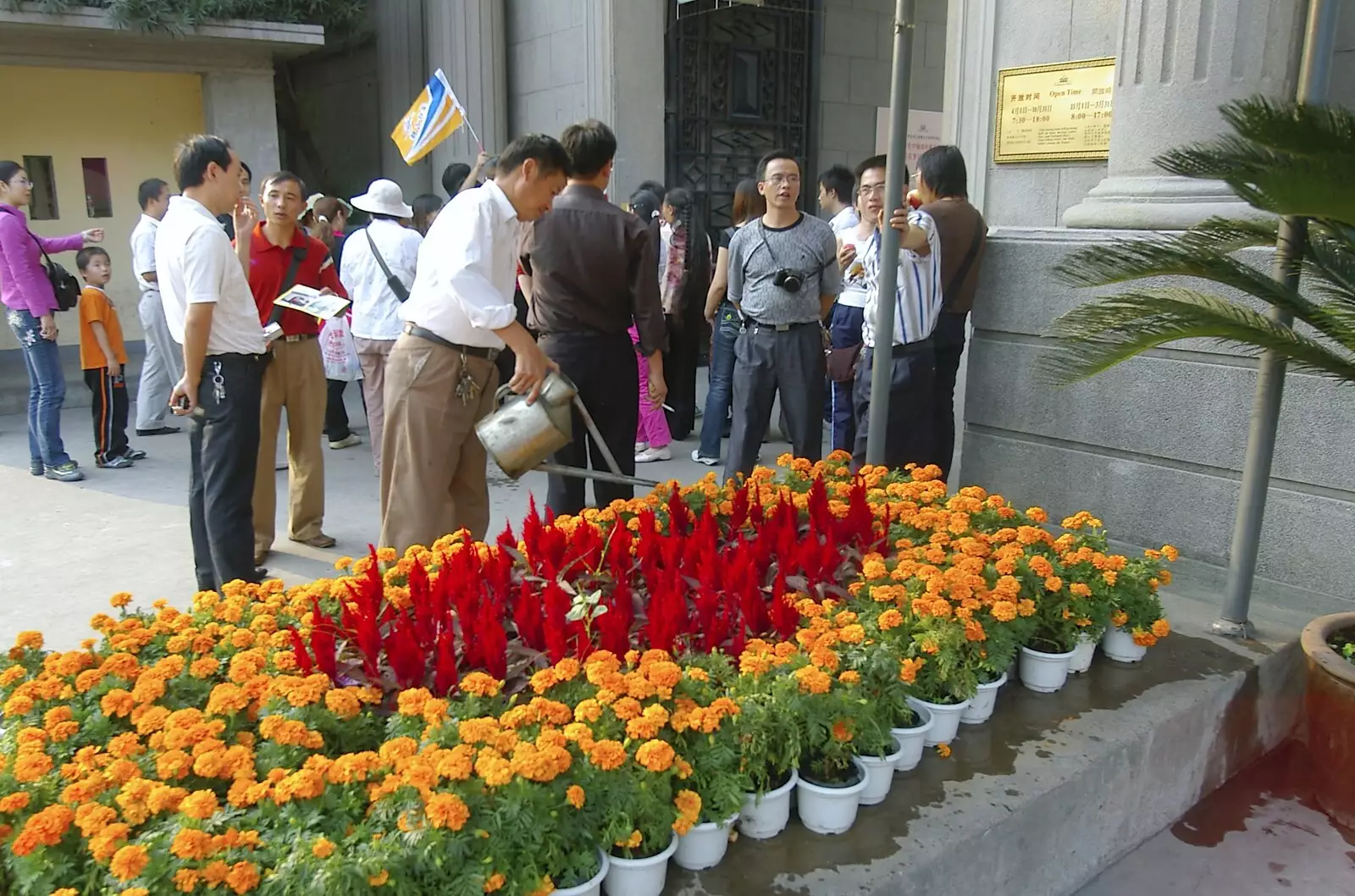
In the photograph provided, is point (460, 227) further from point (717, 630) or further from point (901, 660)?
point (901, 660)

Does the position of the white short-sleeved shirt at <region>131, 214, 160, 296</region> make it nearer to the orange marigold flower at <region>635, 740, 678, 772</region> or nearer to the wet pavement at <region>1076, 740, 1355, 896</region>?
the orange marigold flower at <region>635, 740, 678, 772</region>

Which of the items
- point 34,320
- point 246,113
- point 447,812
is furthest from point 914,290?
point 246,113

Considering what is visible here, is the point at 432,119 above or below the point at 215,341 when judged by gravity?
above

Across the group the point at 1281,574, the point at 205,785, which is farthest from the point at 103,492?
the point at 1281,574

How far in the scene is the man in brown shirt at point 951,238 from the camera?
16.6 ft

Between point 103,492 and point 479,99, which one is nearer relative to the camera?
point 103,492

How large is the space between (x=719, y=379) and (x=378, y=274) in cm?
232

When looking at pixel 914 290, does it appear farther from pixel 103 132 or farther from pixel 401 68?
pixel 103 132

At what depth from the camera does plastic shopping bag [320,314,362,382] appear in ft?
25.5

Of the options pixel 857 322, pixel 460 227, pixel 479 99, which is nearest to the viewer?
pixel 460 227

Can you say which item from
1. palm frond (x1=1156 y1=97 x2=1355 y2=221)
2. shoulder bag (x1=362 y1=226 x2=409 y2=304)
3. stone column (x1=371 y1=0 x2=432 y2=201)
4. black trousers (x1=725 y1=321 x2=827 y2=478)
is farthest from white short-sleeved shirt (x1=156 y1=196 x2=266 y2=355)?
stone column (x1=371 y1=0 x2=432 y2=201)

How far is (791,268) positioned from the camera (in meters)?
5.39

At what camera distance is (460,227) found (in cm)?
397

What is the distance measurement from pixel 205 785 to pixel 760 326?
150 inches
